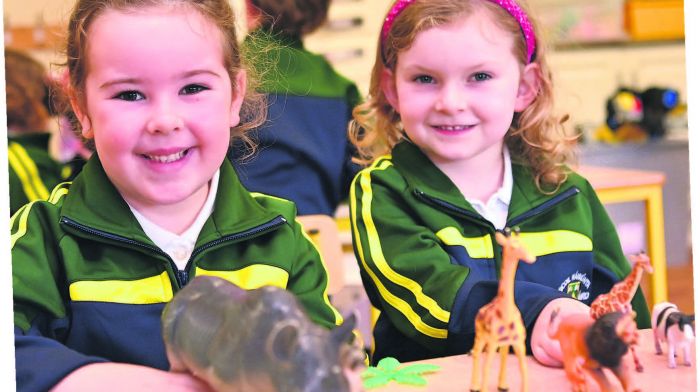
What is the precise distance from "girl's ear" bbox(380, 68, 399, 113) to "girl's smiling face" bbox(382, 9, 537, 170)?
0.12ft

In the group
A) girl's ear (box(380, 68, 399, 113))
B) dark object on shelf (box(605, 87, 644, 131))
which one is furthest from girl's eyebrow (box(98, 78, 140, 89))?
dark object on shelf (box(605, 87, 644, 131))

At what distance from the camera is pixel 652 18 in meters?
4.84

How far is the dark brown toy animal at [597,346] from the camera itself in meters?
0.69

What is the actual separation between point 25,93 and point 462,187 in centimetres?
206

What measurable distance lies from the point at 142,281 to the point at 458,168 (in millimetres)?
453

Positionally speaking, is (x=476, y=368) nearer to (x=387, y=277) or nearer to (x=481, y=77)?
(x=387, y=277)

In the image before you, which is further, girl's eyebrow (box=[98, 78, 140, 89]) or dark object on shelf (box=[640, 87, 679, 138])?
dark object on shelf (box=[640, 87, 679, 138])

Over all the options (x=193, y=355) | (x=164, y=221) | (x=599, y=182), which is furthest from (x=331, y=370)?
(x=599, y=182)

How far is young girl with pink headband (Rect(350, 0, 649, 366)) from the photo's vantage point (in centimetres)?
105

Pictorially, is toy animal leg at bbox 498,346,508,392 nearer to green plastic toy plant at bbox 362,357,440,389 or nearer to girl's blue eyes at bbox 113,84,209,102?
green plastic toy plant at bbox 362,357,440,389

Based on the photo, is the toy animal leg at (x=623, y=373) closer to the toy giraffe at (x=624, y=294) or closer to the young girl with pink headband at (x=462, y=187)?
the toy giraffe at (x=624, y=294)

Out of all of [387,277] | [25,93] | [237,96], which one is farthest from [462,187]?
[25,93]

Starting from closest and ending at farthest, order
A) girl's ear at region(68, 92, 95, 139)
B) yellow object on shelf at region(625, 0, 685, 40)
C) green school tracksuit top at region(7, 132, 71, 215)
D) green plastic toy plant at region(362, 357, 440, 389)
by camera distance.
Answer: green plastic toy plant at region(362, 357, 440, 389) < girl's ear at region(68, 92, 95, 139) < green school tracksuit top at region(7, 132, 71, 215) < yellow object on shelf at region(625, 0, 685, 40)

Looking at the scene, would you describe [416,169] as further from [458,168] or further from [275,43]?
[275,43]
